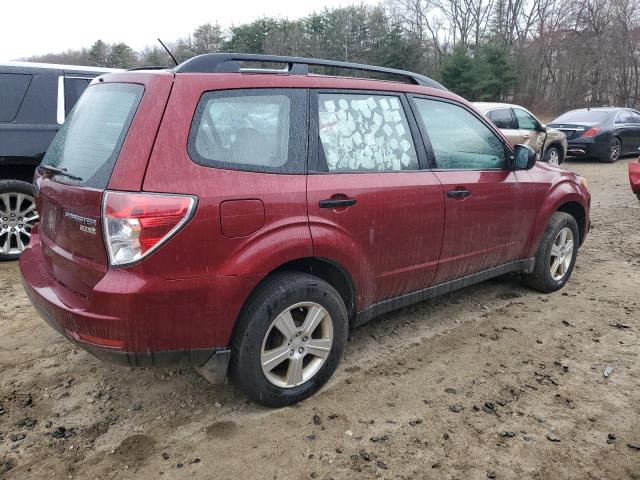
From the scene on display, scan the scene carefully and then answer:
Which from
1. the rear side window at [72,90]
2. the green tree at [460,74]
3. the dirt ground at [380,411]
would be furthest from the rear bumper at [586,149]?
the green tree at [460,74]

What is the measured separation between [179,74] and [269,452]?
186 cm

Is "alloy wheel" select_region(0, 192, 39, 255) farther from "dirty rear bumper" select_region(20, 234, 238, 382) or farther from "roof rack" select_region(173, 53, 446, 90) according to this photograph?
"roof rack" select_region(173, 53, 446, 90)

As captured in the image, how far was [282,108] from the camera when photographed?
282 centimetres

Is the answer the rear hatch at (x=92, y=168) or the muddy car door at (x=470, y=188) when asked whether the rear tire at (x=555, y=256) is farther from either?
the rear hatch at (x=92, y=168)

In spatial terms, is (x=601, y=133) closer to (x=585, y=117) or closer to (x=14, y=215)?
(x=585, y=117)

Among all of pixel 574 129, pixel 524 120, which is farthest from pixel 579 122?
pixel 524 120

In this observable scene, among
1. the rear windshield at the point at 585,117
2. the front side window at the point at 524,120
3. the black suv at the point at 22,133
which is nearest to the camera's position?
the black suv at the point at 22,133

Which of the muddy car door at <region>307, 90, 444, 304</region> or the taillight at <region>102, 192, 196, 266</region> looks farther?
the muddy car door at <region>307, 90, 444, 304</region>

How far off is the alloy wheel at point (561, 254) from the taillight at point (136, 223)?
344cm

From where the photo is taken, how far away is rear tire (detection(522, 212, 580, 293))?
14.7 ft

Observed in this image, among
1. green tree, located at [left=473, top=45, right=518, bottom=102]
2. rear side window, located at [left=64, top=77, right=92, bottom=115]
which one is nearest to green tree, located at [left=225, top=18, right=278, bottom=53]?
green tree, located at [left=473, top=45, right=518, bottom=102]

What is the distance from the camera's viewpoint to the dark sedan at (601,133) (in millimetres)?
13367

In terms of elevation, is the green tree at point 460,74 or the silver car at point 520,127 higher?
the green tree at point 460,74

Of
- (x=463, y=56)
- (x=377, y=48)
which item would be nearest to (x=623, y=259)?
(x=463, y=56)
